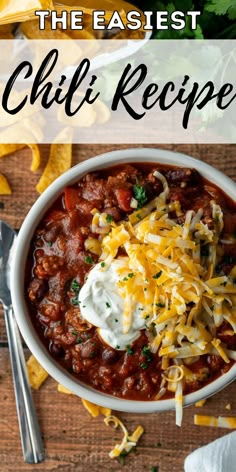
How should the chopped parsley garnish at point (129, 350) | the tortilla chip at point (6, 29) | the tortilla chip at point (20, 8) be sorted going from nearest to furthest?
1. the chopped parsley garnish at point (129, 350)
2. the tortilla chip at point (20, 8)
3. the tortilla chip at point (6, 29)

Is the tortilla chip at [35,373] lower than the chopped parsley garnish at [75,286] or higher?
lower

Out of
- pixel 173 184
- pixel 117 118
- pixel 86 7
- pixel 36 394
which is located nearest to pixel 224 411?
pixel 36 394

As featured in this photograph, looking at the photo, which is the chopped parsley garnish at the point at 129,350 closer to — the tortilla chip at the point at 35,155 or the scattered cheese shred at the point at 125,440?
the scattered cheese shred at the point at 125,440

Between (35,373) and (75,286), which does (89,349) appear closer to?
(75,286)

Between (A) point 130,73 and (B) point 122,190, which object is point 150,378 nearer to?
(B) point 122,190

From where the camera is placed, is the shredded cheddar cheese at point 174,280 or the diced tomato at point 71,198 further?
the diced tomato at point 71,198

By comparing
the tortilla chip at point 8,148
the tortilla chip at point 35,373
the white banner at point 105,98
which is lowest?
the tortilla chip at point 35,373

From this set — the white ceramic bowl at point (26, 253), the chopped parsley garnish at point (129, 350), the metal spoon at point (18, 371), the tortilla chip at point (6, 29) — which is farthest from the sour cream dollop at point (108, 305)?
the tortilla chip at point (6, 29)
